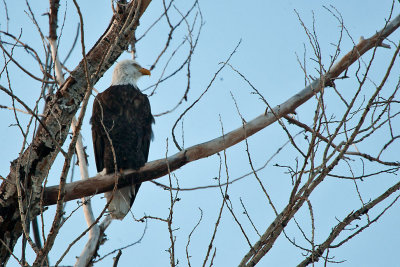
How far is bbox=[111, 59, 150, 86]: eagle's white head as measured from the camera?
5.24 meters

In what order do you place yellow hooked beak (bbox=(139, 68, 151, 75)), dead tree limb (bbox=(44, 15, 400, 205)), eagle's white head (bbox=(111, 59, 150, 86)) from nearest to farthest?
dead tree limb (bbox=(44, 15, 400, 205)) < eagle's white head (bbox=(111, 59, 150, 86)) < yellow hooked beak (bbox=(139, 68, 151, 75))

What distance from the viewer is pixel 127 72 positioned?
208 inches

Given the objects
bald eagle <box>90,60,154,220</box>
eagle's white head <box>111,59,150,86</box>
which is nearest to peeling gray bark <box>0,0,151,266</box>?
bald eagle <box>90,60,154,220</box>

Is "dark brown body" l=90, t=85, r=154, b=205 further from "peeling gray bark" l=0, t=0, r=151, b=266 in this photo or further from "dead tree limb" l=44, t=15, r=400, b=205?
"peeling gray bark" l=0, t=0, r=151, b=266

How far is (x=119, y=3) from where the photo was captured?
11.5 feet

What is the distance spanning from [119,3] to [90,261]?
213 cm

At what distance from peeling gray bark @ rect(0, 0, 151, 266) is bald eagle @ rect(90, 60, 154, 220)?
0.98 m

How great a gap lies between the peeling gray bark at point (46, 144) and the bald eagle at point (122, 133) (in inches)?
38.6

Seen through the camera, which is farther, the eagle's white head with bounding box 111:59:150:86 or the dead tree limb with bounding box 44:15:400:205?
the eagle's white head with bounding box 111:59:150:86

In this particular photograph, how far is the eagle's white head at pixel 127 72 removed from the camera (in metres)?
5.24

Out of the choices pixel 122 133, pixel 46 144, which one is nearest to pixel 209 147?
pixel 46 144

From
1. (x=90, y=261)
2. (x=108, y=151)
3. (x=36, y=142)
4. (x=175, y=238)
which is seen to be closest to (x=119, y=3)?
(x=36, y=142)

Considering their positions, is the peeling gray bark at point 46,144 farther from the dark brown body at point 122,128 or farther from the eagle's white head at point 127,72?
the eagle's white head at point 127,72

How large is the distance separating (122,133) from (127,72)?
2.96 ft
